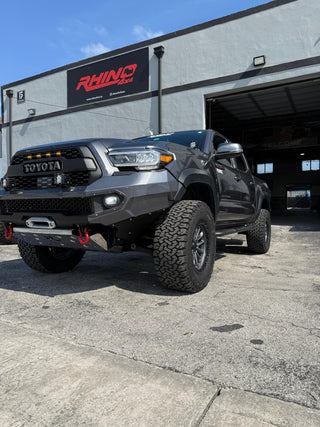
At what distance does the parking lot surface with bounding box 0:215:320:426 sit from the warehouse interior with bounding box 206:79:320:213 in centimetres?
836

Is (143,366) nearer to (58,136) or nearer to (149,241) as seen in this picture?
(149,241)

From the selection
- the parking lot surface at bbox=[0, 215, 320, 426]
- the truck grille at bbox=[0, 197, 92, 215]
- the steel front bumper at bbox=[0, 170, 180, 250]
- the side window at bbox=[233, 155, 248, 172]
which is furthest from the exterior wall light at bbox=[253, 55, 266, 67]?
the truck grille at bbox=[0, 197, 92, 215]

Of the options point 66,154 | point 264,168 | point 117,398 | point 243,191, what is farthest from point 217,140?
point 264,168

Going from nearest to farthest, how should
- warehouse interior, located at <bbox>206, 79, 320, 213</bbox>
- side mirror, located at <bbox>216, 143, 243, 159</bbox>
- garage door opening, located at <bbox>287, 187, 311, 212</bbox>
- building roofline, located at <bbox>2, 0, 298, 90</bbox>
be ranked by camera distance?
1. side mirror, located at <bbox>216, 143, 243, 159</bbox>
2. building roofline, located at <bbox>2, 0, 298, 90</bbox>
3. warehouse interior, located at <bbox>206, 79, 320, 213</bbox>
4. garage door opening, located at <bbox>287, 187, 311, 212</bbox>

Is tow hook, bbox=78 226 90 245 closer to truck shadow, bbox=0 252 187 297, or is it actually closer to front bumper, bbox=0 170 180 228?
front bumper, bbox=0 170 180 228

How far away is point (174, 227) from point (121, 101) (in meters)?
9.77

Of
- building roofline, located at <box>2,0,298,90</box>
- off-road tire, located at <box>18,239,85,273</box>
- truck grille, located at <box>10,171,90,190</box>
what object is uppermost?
building roofline, located at <box>2,0,298,90</box>

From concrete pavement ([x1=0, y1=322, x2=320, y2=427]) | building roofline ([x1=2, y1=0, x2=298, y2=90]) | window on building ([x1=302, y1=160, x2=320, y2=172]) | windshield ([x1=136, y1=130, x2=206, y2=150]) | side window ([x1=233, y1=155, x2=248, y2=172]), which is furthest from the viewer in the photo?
window on building ([x1=302, y1=160, x2=320, y2=172])

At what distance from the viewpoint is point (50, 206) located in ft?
8.91

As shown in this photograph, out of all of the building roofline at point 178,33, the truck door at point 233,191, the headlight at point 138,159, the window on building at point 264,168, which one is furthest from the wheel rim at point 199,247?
the window on building at point 264,168

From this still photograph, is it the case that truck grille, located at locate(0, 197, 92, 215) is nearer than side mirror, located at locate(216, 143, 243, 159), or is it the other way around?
truck grille, located at locate(0, 197, 92, 215)

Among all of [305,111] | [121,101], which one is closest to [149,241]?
[121,101]

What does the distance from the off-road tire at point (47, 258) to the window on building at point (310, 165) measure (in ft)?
97.6

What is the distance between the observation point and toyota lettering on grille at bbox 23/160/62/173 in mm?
2691
